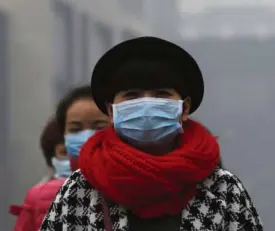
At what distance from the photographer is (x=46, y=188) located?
3.38 m

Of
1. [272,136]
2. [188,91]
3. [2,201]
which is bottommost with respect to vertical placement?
[2,201]

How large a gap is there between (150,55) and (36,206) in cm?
129

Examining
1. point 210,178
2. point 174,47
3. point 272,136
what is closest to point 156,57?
point 174,47

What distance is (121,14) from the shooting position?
17.9 feet

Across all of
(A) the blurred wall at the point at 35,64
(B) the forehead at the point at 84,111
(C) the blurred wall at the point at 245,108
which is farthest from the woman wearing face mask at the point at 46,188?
(A) the blurred wall at the point at 35,64

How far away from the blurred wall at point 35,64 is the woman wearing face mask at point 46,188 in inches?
73.4

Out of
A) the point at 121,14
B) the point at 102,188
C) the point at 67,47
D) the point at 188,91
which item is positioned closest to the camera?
the point at 102,188

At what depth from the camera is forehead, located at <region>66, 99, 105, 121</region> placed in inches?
127

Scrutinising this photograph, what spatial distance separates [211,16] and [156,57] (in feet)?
9.70

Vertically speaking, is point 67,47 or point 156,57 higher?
point 156,57

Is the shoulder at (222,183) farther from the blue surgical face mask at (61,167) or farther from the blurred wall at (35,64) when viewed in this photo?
the blurred wall at (35,64)

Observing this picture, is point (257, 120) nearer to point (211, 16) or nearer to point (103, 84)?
point (211, 16)

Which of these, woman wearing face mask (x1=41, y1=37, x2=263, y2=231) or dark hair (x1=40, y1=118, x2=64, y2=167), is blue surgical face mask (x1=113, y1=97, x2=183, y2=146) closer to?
woman wearing face mask (x1=41, y1=37, x2=263, y2=231)

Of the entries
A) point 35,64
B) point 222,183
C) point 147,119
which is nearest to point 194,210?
point 222,183
